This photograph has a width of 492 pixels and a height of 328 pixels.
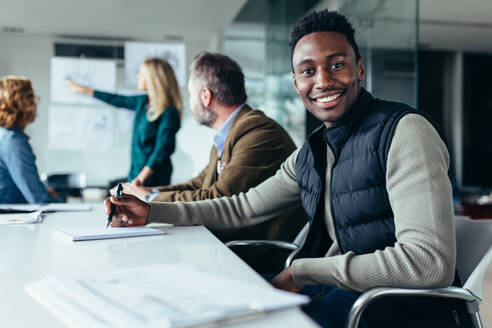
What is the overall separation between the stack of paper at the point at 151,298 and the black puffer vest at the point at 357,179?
58 cm

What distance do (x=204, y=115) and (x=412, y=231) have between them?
4.84ft

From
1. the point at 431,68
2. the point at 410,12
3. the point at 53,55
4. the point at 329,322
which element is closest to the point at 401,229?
the point at 329,322

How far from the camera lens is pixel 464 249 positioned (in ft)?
3.93

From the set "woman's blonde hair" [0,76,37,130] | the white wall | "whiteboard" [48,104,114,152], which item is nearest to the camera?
"woman's blonde hair" [0,76,37,130]

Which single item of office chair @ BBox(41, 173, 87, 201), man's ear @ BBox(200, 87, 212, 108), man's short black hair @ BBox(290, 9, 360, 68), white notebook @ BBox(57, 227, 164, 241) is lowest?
office chair @ BBox(41, 173, 87, 201)

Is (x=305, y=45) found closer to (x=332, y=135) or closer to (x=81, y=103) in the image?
(x=332, y=135)

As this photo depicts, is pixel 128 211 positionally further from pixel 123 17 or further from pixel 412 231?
pixel 123 17

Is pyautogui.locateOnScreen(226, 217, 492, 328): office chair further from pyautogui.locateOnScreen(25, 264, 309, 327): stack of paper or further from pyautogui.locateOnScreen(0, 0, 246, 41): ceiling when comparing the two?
pyautogui.locateOnScreen(0, 0, 246, 41): ceiling

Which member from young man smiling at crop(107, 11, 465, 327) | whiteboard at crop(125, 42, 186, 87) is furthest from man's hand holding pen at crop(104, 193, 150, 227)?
whiteboard at crop(125, 42, 186, 87)

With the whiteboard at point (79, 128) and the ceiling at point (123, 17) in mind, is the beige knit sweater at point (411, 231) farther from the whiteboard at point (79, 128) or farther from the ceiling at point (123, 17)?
the whiteboard at point (79, 128)

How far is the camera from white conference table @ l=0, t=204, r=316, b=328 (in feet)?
1.92

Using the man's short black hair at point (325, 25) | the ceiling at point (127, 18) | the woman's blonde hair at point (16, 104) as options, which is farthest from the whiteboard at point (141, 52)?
the man's short black hair at point (325, 25)

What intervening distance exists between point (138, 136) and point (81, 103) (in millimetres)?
2466

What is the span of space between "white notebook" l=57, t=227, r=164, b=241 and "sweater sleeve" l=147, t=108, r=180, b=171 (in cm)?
202
